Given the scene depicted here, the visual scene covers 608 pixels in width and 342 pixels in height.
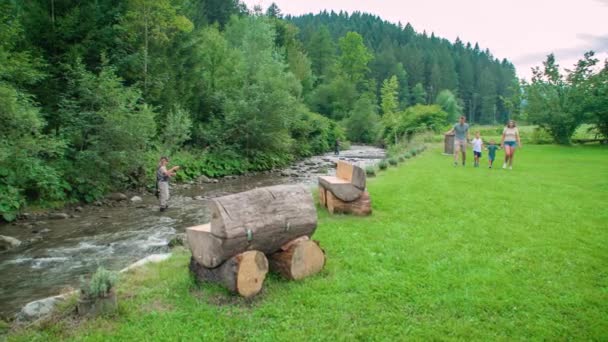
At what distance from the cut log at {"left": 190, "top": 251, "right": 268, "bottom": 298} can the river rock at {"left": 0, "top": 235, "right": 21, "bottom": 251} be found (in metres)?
7.81

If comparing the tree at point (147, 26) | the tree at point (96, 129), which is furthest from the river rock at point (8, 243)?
the tree at point (147, 26)

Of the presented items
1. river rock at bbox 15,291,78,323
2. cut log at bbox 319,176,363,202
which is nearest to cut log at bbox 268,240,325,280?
river rock at bbox 15,291,78,323

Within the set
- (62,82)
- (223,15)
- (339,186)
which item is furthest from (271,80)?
(223,15)

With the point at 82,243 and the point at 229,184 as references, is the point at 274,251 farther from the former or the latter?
the point at 229,184

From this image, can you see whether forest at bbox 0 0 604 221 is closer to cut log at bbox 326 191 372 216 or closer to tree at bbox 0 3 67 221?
tree at bbox 0 3 67 221

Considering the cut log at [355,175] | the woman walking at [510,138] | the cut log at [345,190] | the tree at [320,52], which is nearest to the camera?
the cut log at [355,175]

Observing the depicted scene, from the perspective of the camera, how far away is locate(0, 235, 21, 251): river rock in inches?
400

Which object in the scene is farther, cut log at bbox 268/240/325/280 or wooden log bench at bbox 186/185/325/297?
cut log at bbox 268/240/325/280

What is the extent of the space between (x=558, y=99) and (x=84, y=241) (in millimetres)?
31739

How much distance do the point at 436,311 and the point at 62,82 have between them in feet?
58.8

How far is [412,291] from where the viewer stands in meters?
5.47

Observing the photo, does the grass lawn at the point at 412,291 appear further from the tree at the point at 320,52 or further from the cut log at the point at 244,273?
the tree at the point at 320,52

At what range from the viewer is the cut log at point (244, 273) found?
5301 mm

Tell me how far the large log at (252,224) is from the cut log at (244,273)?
132 mm
